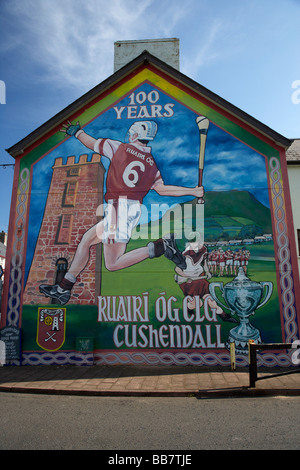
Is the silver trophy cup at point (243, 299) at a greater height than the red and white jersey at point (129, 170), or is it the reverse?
the red and white jersey at point (129, 170)

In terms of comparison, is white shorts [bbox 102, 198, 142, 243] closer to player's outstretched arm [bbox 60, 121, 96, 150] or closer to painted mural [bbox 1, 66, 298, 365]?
painted mural [bbox 1, 66, 298, 365]

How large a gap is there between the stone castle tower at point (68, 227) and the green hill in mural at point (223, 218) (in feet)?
5.87

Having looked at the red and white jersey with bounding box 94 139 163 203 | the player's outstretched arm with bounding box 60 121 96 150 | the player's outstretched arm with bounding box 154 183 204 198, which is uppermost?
the player's outstretched arm with bounding box 60 121 96 150

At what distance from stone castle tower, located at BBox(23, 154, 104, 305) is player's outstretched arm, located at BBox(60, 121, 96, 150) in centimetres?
45

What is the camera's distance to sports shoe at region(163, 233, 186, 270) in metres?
9.02

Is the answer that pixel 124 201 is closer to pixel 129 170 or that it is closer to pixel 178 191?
pixel 129 170

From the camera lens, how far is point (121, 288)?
9.02m

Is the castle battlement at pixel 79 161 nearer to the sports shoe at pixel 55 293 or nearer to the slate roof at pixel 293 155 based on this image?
the sports shoe at pixel 55 293

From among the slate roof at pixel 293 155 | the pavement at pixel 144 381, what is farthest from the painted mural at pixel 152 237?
Result: the slate roof at pixel 293 155

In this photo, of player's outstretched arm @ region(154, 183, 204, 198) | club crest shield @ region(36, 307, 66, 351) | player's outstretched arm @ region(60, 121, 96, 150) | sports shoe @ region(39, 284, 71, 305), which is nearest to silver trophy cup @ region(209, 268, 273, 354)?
player's outstretched arm @ region(154, 183, 204, 198)

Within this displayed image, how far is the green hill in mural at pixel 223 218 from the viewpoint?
9.05 m

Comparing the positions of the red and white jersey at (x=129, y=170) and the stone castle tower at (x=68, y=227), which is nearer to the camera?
the stone castle tower at (x=68, y=227)

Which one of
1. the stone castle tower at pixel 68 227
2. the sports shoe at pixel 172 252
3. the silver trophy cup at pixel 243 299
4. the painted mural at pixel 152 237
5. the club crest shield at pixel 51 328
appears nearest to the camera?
the silver trophy cup at pixel 243 299
